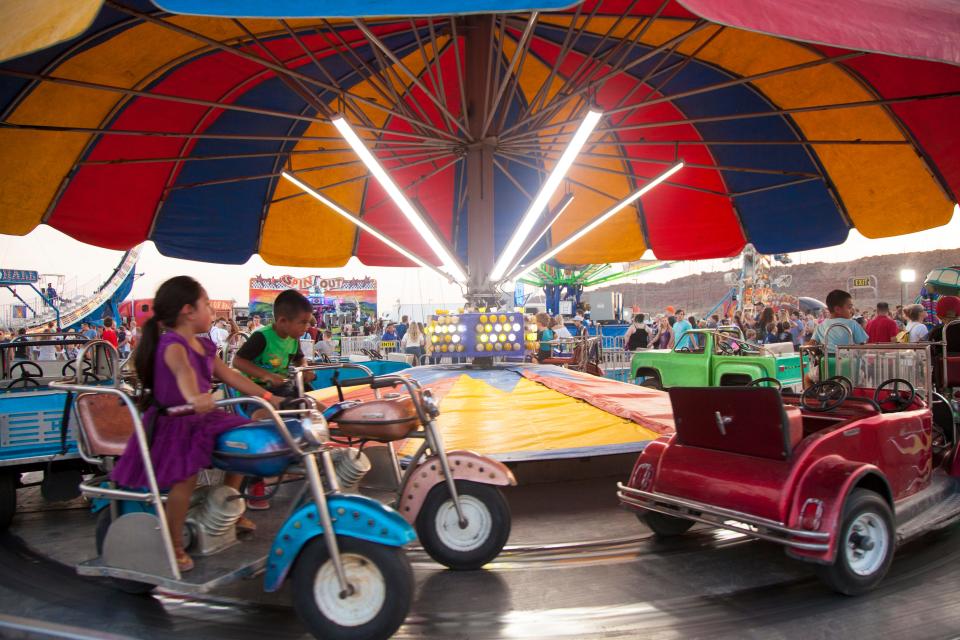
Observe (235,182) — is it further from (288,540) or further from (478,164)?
(288,540)

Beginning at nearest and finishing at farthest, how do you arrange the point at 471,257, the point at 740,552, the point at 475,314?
the point at 740,552, the point at 475,314, the point at 471,257

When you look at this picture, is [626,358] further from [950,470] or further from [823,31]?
[823,31]

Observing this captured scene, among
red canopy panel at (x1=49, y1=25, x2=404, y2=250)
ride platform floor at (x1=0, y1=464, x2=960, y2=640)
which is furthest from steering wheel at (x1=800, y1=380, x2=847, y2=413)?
red canopy panel at (x1=49, y1=25, x2=404, y2=250)

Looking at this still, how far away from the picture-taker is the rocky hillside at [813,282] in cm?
7806

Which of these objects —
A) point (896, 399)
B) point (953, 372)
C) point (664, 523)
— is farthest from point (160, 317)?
point (953, 372)

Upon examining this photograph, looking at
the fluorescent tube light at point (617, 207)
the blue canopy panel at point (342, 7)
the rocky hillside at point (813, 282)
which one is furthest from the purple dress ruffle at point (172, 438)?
the rocky hillside at point (813, 282)

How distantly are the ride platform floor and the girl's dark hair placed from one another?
1.20 m

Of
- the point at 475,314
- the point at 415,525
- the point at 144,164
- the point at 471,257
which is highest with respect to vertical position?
the point at 144,164

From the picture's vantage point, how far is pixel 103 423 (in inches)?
170

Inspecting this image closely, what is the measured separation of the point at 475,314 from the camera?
7.27 meters

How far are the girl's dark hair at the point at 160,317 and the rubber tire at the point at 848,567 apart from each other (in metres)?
3.86

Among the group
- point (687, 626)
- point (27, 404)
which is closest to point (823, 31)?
point (687, 626)

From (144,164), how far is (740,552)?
771cm

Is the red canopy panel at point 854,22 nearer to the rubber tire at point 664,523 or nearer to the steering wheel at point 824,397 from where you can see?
the steering wheel at point 824,397
